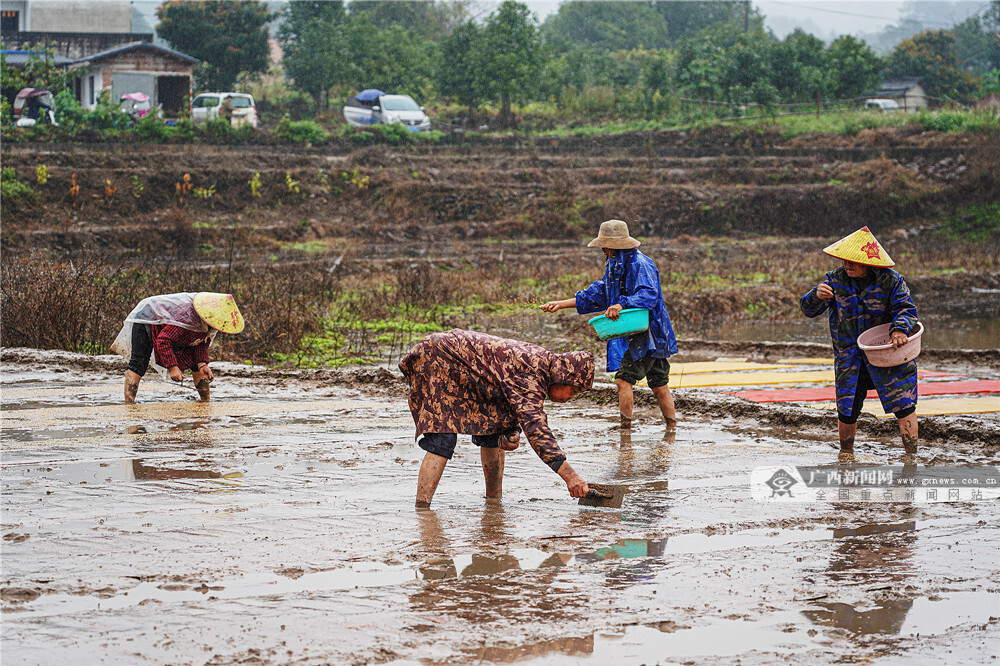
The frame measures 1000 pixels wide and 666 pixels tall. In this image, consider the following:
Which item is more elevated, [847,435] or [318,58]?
[318,58]

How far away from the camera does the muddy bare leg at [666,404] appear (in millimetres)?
7969

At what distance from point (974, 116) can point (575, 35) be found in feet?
105

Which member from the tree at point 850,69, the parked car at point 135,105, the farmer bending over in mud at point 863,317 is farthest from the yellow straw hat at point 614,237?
the tree at point 850,69

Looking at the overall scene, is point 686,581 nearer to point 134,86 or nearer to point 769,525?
point 769,525

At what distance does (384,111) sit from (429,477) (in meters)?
31.4

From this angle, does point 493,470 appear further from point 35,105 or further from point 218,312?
point 35,105

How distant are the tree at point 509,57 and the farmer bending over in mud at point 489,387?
32347 mm

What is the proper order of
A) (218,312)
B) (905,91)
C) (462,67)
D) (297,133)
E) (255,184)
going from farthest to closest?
(905,91) < (462,67) < (297,133) < (255,184) < (218,312)

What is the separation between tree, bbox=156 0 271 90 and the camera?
3847 cm

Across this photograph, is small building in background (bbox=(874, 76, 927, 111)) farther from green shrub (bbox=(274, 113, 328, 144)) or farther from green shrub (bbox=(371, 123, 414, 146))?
green shrub (bbox=(274, 113, 328, 144))

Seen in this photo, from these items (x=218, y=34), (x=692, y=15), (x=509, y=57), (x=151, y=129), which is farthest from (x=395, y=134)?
(x=692, y=15)

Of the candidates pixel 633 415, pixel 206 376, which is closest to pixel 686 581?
pixel 633 415

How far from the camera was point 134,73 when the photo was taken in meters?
35.2

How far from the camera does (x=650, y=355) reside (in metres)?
7.84
